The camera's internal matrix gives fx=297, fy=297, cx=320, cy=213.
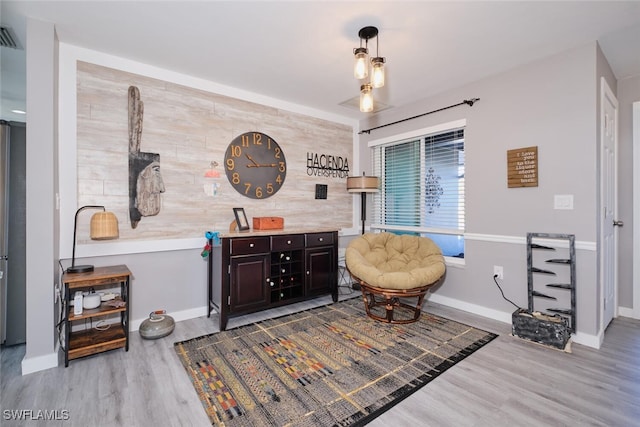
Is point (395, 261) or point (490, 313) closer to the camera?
point (490, 313)

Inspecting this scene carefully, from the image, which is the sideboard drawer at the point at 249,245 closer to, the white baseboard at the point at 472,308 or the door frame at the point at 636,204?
the white baseboard at the point at 472,308

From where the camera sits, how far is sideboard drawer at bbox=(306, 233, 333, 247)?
349 centimetres

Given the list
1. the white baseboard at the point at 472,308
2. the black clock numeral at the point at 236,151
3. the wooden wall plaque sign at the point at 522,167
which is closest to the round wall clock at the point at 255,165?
the black clock numeral at the point at 236,151

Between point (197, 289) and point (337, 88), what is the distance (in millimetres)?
2776

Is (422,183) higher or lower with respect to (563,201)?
higher

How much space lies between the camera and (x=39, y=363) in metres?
2.17

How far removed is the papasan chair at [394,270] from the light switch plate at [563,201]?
44.5 inches

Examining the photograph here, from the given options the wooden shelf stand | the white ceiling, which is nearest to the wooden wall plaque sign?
the white ceiling

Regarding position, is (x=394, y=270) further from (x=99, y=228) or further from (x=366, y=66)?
(x=99, y=228)

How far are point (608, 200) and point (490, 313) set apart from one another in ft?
5.11

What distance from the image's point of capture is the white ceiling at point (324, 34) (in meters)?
2.09

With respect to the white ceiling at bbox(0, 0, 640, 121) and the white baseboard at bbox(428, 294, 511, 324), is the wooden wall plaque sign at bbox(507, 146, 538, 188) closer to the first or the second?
the white ceiling at bbox(0, 0, 640, 121)

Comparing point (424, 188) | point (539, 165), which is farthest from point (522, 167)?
point (424, 188)

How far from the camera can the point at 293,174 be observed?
3.98m
